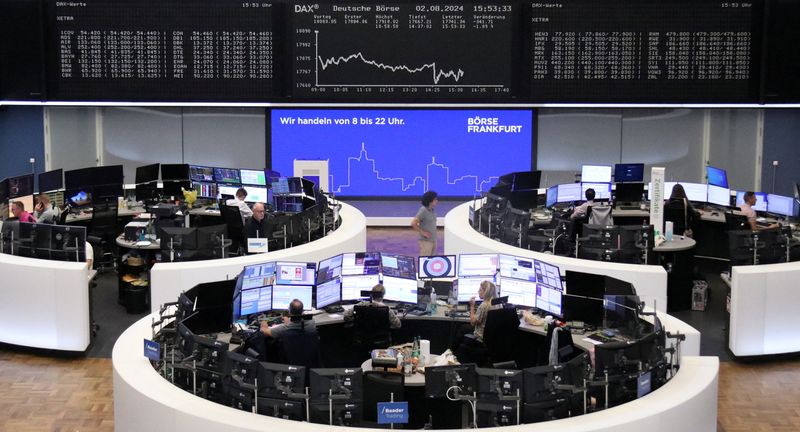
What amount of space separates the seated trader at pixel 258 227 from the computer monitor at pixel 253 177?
2.89m

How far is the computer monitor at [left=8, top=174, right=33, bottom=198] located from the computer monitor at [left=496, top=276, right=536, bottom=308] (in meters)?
6.96

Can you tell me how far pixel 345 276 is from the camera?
10.5 metres

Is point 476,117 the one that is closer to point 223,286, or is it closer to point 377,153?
point 377,153

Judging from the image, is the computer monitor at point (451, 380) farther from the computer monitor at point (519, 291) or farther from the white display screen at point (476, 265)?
the white display screen at point (476, 265)

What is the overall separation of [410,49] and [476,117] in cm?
194

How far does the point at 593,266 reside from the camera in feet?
36.7

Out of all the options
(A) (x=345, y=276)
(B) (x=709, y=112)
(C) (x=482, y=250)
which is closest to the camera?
(A) (x=345, y=276)

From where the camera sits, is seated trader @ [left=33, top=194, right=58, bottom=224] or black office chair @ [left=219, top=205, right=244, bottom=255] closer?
seated trader @ [left=33, top=194, right=58, bottom=224]

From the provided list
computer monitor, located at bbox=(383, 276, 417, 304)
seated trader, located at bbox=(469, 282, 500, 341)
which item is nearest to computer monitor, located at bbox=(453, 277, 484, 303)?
computer monitor, located at bbox=(383, 276, 417, 304)

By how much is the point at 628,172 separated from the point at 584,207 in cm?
201

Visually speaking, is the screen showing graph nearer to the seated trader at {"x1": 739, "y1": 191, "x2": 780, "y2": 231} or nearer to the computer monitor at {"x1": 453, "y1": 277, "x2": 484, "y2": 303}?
the seated trader at {"x1": 739, "y1": 191, "x2": 780, "y2": 231}

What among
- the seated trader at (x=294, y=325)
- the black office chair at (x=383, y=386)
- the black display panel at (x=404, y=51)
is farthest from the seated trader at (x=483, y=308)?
the black display panel at (x=404, y=51)

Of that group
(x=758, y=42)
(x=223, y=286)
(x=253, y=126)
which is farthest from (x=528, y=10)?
(x=223, y=286)

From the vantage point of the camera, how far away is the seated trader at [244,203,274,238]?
12453 mm
